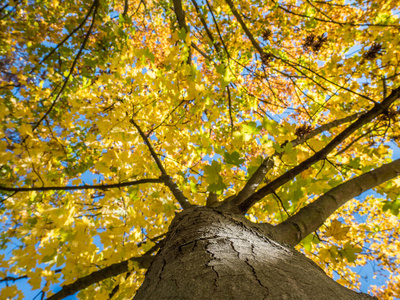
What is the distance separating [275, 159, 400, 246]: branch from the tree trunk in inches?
15.2

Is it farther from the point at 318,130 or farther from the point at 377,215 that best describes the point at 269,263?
the point at 377,215

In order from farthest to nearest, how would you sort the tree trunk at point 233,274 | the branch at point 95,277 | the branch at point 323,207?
the branch at point 95,277 → the branch at point 323,207 → the tree trunk at point 233,274

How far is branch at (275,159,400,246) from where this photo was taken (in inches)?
39.9

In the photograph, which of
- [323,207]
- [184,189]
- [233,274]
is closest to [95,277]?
[184,189]

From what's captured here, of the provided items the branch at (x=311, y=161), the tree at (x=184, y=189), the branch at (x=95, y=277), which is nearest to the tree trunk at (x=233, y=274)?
the tree at (x=184, y=189)

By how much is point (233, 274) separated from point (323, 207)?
985mm

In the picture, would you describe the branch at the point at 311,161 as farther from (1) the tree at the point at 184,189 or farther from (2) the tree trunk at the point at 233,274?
(2) the tree trunk at the point at 233,274

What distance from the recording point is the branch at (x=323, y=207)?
1.01m

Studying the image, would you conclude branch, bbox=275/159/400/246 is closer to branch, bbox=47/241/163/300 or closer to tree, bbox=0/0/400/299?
tree, bbox=0/0/400/299

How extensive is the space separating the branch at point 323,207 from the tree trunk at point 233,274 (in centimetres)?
39

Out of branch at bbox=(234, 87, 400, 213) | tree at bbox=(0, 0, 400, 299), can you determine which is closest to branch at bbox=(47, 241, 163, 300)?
tree at bbox=(0, 0, 400, 299)

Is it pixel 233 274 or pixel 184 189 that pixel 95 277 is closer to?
pixel 184 189

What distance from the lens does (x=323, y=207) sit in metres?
1.16

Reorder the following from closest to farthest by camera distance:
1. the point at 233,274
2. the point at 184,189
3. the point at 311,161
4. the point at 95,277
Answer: the point at 233,274, the point at 311,161, the point at 95,277, the point at 184,189
